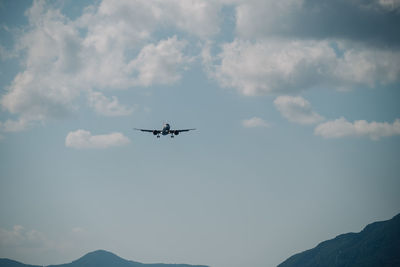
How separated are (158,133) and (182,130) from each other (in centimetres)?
1013

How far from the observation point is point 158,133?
553 ft

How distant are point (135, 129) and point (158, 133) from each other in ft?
37.2

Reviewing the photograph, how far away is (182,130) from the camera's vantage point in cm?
16900

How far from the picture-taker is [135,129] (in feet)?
529

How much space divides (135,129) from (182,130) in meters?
20.1
